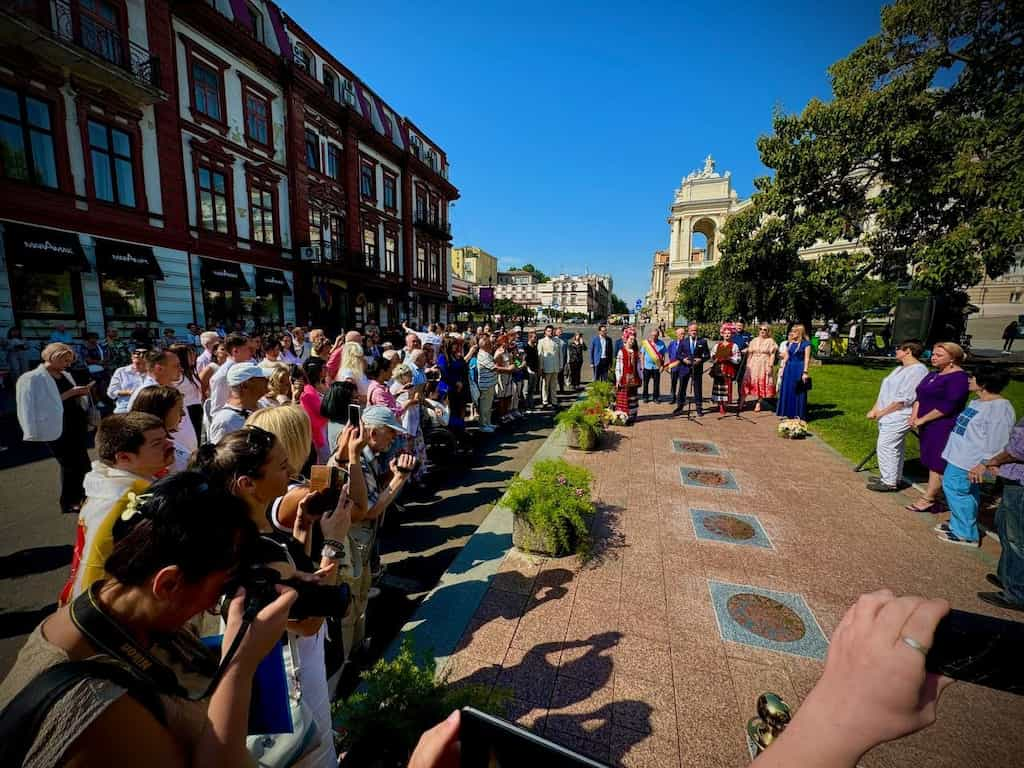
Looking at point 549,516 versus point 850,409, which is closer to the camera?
point 549,516

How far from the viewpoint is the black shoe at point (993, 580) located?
3.84m

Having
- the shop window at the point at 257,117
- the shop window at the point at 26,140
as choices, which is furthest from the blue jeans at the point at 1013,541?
the shop window at the point at 257,117

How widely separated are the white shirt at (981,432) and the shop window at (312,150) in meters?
26.5

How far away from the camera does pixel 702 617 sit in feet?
11.2

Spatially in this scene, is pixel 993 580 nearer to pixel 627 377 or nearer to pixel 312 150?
pixel 627 377

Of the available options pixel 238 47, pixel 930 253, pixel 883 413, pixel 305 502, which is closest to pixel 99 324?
pixel 238 47

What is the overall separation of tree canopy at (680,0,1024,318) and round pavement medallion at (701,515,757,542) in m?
16.3

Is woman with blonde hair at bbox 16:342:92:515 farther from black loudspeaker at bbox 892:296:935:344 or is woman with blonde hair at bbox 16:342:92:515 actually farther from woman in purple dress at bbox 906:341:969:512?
black loudspeaker at bbox 892:296:935:344

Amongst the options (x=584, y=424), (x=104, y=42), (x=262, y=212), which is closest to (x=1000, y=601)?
(x=584, y=424)

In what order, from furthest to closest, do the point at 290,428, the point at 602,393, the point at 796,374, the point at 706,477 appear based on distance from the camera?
the point at 602,393 → the point at 796,374 → the point at 706,477 → the point at 290,428

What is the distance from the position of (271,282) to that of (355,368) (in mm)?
17320

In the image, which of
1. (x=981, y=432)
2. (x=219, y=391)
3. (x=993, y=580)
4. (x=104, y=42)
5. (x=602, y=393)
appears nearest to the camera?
(x=993, y=580)

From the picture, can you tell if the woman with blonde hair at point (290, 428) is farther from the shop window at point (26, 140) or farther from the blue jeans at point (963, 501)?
the shop window at point (26, 140)

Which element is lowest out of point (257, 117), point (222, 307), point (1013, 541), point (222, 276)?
point (1013, 541)
